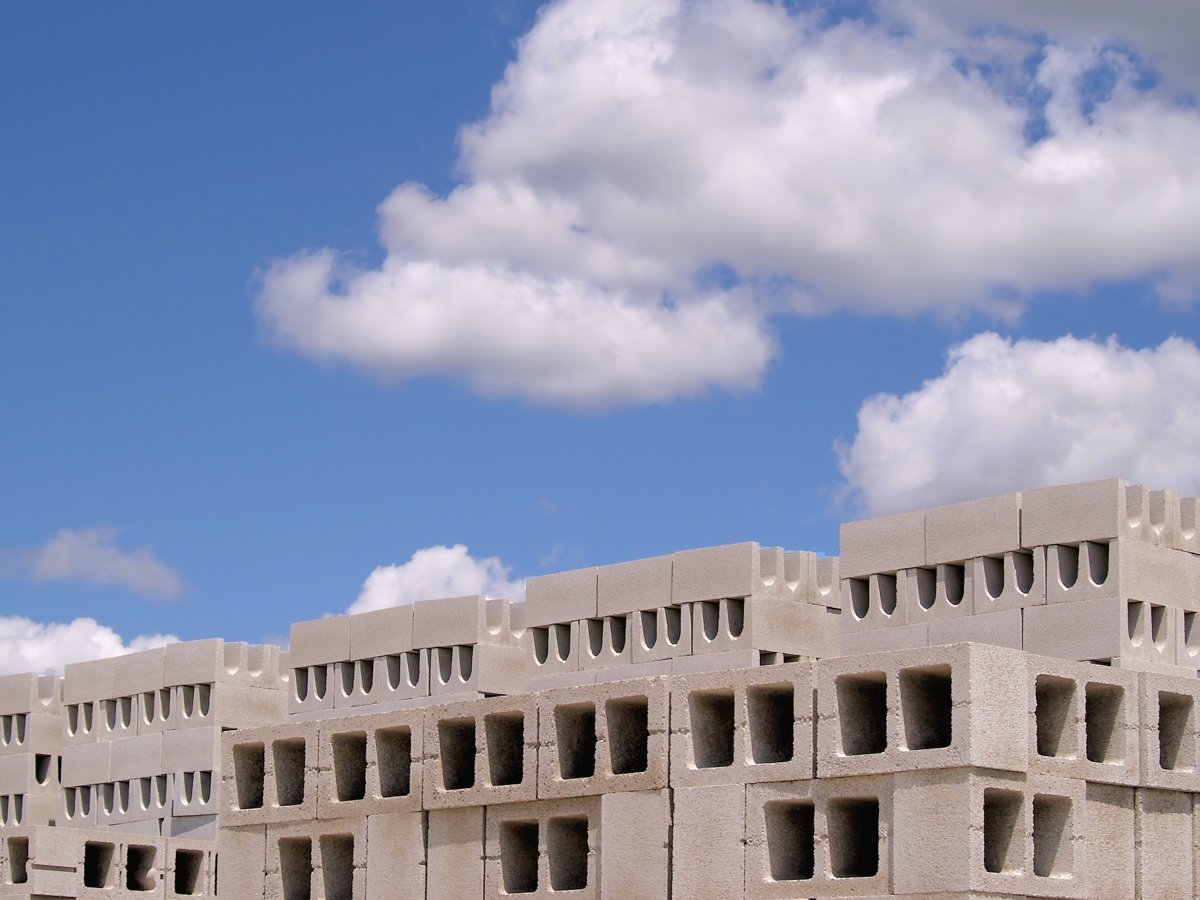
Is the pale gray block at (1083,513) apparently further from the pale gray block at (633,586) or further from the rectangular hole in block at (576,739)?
the rectangular hole in block at (576,739)

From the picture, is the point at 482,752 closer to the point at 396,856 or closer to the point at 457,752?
the point at 457,752

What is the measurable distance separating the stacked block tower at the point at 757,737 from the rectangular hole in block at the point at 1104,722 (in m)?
0.05

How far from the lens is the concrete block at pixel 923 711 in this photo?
28562 millimetres

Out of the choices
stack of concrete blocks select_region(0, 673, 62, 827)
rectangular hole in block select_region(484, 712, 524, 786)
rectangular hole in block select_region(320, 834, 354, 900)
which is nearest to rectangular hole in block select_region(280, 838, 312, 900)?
rectangular hole in block select_region(320, 834, 354, 900)

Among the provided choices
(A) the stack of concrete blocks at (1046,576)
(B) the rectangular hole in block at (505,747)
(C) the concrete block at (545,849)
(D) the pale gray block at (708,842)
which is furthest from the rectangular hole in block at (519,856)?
(A) the stack of concrete blocks at (1046,576)

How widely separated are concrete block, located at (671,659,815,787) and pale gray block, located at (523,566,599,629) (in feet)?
54.3

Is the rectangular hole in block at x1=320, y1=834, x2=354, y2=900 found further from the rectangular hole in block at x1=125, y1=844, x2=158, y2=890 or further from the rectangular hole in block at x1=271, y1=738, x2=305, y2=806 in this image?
the rectangular hole in block at x1=125, y1=844, x2=158, y2=890

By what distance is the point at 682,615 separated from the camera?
156 feet

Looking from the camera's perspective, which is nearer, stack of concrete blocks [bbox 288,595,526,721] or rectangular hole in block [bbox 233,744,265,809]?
rectangular hole in block [bbox 233,744,265,809]

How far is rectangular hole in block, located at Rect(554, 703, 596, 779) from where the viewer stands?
34062 mm

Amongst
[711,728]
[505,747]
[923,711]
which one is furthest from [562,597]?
[923,711]

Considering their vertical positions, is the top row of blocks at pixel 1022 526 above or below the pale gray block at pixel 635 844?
above

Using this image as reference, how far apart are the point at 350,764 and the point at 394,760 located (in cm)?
109

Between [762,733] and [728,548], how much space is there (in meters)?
15.1
